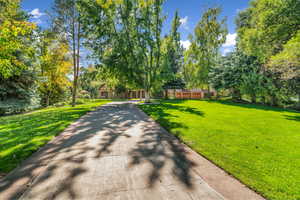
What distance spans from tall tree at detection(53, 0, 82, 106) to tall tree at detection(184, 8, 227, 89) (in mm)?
15732

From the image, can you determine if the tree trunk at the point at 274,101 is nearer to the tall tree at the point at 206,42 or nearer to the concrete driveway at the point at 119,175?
the tall tree at the point at 206,42

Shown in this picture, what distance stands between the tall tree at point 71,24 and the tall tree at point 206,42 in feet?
51.6

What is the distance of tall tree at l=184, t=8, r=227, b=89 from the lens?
67.9 feet

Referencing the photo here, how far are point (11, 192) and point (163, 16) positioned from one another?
54.9ft

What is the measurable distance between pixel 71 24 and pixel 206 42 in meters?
18.1

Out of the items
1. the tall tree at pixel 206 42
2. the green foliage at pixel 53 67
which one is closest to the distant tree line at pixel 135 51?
the green foliage at pixel 53 67

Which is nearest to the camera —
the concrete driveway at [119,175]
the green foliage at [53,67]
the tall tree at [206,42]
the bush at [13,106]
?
the concrete driveway at [119,175]

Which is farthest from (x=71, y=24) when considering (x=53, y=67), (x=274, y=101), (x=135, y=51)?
(x=274, y=101)

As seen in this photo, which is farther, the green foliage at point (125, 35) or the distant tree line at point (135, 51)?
the green foliage at point (125, 35)

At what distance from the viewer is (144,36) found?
14.6 m

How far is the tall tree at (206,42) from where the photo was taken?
20703mm

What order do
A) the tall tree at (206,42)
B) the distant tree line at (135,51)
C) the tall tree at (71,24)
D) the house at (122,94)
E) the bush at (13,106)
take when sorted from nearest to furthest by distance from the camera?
the distant tree line at (135,51)
the bush at (13,106)
the tall tree at (71,24)
the tall tree at (206,42)
the house at (122,94)

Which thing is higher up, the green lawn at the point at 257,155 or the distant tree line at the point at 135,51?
the distant tree line at the point at 135,51

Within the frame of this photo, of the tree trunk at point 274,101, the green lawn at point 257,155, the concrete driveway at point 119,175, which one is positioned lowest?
the concrete driveway at point 119,175
